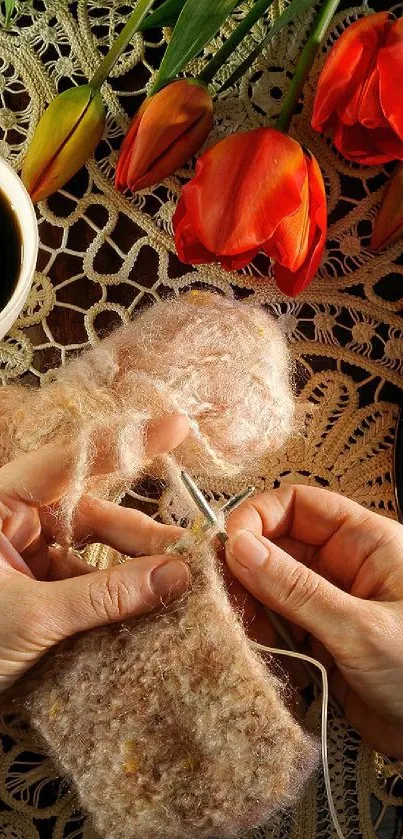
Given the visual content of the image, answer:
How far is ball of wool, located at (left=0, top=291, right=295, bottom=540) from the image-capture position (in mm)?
723

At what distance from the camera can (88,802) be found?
66cm

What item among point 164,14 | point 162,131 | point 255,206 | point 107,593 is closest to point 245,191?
point 255,206

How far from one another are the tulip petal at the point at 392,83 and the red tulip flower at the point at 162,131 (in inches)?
6.9

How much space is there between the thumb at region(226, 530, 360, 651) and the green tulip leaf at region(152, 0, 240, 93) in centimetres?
47

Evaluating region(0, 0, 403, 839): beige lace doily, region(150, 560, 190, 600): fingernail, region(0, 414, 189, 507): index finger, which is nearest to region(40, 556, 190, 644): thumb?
region(150, 560, 190, 600): fingernail

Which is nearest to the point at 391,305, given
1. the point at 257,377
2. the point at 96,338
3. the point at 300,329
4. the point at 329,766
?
the point at 300,329

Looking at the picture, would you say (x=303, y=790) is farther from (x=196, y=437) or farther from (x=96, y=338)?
(x=96, y=338)

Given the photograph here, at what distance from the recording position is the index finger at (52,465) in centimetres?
71

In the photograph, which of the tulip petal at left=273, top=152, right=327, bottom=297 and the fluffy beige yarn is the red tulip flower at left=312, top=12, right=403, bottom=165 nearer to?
the tulip petal at left=273, top=152, right=327, bottom=297

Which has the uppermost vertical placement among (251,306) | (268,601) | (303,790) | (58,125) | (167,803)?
(58,125)

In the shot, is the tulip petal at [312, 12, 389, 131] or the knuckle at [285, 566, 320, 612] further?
the tulip petal at [312, 12, 389, 131]

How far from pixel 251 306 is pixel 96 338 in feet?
0.56

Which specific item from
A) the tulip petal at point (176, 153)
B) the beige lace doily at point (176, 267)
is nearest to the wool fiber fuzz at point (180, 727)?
the beige lace doily at point (176, 267)

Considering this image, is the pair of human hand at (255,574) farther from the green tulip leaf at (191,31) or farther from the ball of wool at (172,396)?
the green tulip leaf at (191,31)
